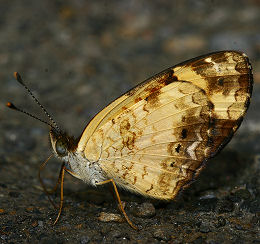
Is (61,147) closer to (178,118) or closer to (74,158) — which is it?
(74,158)

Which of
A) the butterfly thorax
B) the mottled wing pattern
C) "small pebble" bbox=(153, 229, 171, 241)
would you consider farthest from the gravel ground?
the mottled wing pattern

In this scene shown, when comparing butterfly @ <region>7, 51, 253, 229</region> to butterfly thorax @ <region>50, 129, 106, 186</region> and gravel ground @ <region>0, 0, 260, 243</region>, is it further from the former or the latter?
gravel ground @ <region>0, 0, 260, 243</region>

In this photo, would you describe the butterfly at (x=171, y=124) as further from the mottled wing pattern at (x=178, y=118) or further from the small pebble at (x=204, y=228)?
the small pebble at (x=204, y=228)

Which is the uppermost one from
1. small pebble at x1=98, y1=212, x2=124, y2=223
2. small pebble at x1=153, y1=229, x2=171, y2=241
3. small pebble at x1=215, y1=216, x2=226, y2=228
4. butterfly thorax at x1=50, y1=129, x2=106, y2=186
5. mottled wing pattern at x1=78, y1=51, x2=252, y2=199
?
mottled wing pattern at x1=78, y1=51, x2=252, y2=199

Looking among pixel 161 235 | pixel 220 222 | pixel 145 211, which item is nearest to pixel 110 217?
pixel 145 211

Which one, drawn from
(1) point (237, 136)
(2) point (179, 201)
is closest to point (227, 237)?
(2) point (179, 201)

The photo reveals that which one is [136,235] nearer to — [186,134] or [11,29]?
[186,134]

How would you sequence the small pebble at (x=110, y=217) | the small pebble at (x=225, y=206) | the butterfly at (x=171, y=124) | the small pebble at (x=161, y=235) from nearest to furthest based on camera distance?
1. the small pebble at (x=161, y=235)
2. the butterfly at (x=171, y=124)
3. the small pebble at (x=110, y=217)
4. the small pebble at (x=225, y=206)

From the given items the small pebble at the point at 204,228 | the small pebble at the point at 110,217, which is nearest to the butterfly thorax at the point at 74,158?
the small pebble at the point at 110,217
